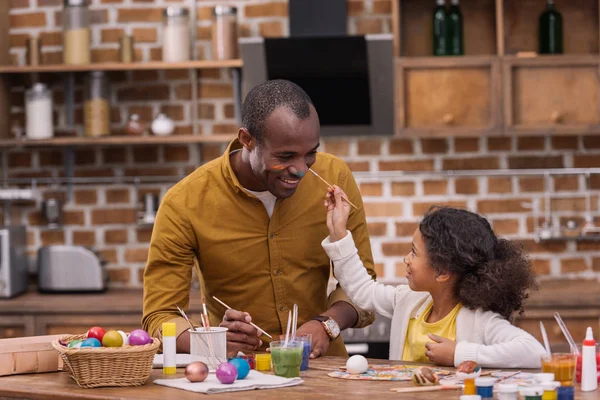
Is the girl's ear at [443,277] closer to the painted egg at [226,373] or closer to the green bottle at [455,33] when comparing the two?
the painted egg at [226,373]

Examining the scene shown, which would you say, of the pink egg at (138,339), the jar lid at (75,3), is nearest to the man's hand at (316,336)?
the pink egg at (138,339)

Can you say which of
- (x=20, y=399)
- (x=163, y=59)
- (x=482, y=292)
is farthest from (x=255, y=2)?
(x=20, y=399)

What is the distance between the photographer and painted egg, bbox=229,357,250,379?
2236 mm

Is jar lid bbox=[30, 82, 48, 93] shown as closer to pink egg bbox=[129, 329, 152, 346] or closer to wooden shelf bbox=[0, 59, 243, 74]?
wooden shelf bbox=[0, 59, 243, 74]

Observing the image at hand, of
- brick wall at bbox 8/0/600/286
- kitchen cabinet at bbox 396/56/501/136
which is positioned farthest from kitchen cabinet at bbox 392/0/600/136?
brick wall at bbox 8/0/600/286

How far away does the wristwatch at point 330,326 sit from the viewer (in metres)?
2.62

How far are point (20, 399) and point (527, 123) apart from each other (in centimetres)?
287

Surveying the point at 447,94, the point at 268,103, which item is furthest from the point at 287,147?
the point at 447,94

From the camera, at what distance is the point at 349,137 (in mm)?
4789

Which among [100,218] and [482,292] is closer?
[482,292]

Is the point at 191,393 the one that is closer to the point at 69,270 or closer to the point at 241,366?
the point at 241,366

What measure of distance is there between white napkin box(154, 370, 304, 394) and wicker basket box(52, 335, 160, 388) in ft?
0.21

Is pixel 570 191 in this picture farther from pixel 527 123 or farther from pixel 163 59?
pixel 163 59

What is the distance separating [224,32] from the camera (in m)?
4.61
